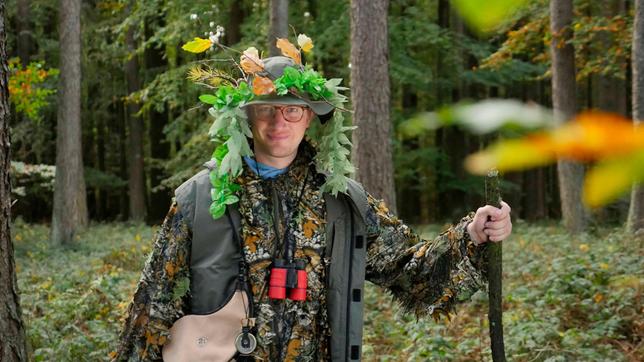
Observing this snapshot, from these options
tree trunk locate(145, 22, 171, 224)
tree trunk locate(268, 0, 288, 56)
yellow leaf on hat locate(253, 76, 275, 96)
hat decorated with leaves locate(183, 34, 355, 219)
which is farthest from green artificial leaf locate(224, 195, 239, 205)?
tree trunk locate(145, 22, 171, 224)

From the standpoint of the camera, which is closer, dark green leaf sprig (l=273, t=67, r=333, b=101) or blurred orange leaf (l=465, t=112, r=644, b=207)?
blurred orange leaf (l=465, t=112, r=644, b=207)

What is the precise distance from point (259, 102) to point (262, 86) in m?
0.06

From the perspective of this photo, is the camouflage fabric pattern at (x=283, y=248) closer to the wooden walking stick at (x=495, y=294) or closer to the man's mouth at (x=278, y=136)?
the man's mouth at (x=278, y=136)

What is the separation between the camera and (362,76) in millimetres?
9023

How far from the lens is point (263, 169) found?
334cm

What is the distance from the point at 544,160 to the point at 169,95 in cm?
1645

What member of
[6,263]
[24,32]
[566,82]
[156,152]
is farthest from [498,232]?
[156,152]

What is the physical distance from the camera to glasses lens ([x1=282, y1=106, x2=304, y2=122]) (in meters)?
3.28

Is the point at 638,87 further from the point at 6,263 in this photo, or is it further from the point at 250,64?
the point at 6,263

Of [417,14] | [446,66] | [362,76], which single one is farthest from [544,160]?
[446,66]

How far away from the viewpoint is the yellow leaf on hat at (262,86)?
322 cm

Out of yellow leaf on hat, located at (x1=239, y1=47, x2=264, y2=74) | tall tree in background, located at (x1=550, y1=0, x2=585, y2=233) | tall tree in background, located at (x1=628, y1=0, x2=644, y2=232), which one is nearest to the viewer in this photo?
yellow leaf on hat, located at (x1=239, y1=47, x2=264, y2=74)

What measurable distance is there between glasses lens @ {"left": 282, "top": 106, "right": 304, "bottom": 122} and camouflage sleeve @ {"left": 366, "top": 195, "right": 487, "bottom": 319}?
0.46 m

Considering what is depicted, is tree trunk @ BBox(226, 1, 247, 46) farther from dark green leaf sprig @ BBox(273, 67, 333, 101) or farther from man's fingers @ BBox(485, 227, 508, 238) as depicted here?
man's fingers @ BBox(485, 227, 508, 238)
